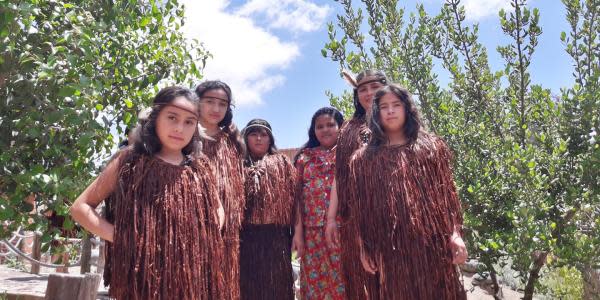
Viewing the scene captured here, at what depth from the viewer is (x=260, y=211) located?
106 inches

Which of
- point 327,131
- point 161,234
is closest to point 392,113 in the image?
point 327,131

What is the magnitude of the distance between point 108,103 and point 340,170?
151 centimetres

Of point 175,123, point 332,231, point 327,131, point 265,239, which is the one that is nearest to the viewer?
point 175,123

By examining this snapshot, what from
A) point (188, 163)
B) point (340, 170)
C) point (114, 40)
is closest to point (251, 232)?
point (340, 170)

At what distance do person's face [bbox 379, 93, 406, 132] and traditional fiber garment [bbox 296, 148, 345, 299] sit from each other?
2.53 ft

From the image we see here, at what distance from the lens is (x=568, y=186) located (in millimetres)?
2697

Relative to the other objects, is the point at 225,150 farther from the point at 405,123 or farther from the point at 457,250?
the point at 457,250

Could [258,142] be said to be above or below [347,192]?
above

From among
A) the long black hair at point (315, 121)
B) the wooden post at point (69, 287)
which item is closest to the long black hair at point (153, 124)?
the long black hair at point (315, 121)

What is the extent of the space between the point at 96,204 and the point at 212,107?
1.08 meters

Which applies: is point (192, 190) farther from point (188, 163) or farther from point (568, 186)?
point (568, 186)

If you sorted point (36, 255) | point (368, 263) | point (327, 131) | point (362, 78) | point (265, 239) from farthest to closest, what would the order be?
point (36, 255) → point (327, 131) → point (362, 78) → point (265, 239) → point (368, 263)

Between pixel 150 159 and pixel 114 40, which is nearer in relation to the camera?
pixel 150 159

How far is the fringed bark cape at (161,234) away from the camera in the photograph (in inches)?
65.1
